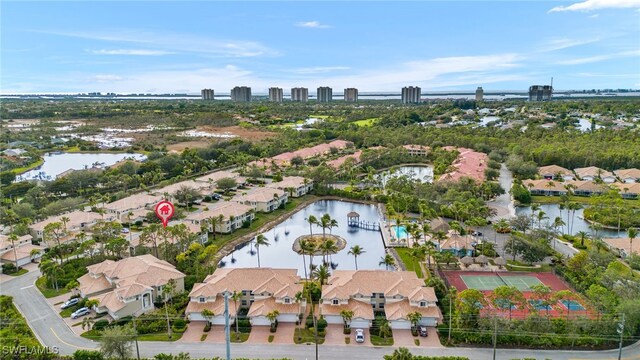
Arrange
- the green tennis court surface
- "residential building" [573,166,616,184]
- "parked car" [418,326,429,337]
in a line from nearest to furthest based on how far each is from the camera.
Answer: "parked car" [418,326,429,337], the green tennis court surface, "residential building" [573,166,616,184]

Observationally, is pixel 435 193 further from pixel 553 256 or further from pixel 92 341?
pixel 92 341

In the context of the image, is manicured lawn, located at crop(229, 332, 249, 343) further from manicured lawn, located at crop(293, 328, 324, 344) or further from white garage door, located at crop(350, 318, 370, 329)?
white garage door, located at crop(350, 318, 370, 329)

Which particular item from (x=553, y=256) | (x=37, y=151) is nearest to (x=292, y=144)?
(x=37, y=151)

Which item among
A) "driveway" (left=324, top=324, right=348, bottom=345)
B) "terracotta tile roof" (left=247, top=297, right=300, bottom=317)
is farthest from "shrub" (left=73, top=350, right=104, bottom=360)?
"driveway" (left=324, top=324, right=348, bottom=345)

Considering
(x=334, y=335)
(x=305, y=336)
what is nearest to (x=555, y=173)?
(x=334, y=335)

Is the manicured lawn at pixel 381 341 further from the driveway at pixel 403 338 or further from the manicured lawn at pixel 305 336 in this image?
the manicured lawn at pixel 305 336
